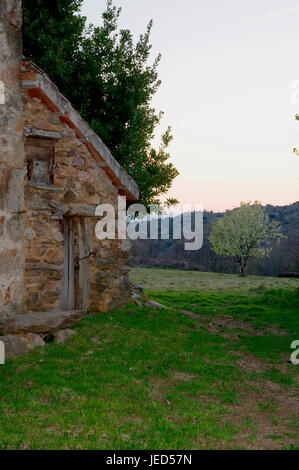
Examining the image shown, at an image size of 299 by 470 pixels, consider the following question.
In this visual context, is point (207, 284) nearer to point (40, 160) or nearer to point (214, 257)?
point (40, 160)

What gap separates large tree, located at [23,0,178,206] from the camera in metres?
14.8

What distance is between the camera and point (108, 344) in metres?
9.77

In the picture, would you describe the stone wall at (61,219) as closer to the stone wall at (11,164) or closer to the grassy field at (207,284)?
the stone wall at (11,164)

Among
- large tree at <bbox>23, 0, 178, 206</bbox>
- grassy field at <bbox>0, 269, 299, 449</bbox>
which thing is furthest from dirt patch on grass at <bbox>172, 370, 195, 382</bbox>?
large tree at <bbox>23, 0, 178, 206</bbox>

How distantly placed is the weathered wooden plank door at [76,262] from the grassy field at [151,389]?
922 millimetres

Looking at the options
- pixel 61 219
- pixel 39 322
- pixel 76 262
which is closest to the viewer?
pixel 39 322

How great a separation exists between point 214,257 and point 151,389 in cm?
4986

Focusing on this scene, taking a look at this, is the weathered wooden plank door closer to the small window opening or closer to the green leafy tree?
the small window opening

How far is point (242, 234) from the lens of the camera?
38.2m

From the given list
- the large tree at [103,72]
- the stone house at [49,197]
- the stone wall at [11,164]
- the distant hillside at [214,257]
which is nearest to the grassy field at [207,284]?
the large tree at [103,72]

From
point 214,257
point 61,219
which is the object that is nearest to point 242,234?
point 214,257

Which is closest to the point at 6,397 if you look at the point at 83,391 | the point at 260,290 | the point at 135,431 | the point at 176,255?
the point at 83,391

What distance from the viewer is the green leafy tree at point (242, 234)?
37.7 m

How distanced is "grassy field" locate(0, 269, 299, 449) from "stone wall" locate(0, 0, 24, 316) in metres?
1.82
